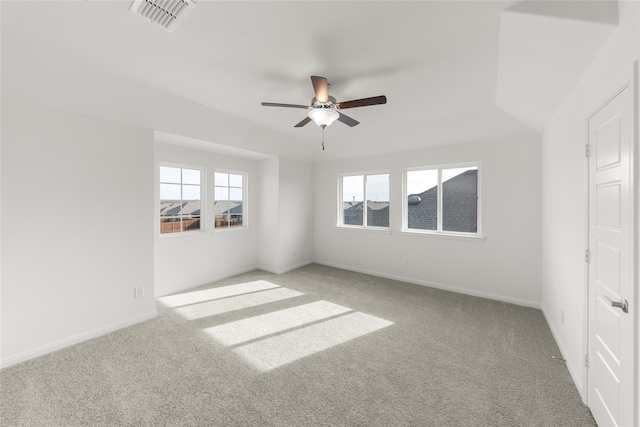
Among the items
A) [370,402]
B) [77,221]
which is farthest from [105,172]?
[370,402]

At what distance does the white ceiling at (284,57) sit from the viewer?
155cm

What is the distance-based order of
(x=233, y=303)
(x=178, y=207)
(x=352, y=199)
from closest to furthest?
(x=233, y=303), (x=178, y=207), (x=352, y=199)

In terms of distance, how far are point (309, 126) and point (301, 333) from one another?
9.21ft

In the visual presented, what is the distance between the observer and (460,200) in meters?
4.22

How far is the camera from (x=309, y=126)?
12.8 ft

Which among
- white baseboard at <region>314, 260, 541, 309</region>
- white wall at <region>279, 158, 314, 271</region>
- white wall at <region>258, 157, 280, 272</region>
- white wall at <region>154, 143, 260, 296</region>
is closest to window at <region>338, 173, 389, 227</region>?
white wall at <region>279, 158, 314, 271</region>

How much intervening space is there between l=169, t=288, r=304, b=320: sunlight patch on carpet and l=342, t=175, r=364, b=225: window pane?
6.85ft

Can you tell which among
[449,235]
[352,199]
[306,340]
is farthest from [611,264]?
[352,199]

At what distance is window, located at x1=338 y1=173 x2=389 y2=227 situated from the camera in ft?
16.7

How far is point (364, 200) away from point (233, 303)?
3.11 meters

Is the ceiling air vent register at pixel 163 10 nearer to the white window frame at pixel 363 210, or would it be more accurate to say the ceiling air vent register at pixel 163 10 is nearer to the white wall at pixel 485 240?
the white wall at pixel 485 240

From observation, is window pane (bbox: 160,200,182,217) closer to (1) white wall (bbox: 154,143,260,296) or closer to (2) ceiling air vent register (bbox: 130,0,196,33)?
(1) white wall (bbox: 154,143,260,296)

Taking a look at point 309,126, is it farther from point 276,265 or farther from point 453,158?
point 276,265

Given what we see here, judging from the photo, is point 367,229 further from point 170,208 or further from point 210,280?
→ point 170,208
